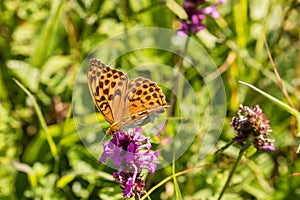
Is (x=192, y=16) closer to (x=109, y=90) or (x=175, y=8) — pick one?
(x=175, y=8)

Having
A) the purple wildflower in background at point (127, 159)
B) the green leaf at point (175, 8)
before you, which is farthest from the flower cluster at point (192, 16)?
the purple wildflower in background at point (127, 159)

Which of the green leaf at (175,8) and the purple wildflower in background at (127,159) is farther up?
the green leaf at (175,8)

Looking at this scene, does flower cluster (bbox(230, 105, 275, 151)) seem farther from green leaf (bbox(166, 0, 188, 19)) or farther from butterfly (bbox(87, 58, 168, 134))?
green leaf (bbox(166, 0, 188, 19))

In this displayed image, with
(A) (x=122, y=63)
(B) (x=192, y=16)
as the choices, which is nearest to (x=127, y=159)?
(B) (x=192, y=16)

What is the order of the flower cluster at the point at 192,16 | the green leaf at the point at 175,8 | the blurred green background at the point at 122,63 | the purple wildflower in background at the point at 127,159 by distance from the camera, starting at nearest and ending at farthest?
the purple wildflower in background at the point at 127,159 < the flower cluster at the point at 192,16 < the blurred green background at the point at 122,63 < the green leaf at the point at 175,8

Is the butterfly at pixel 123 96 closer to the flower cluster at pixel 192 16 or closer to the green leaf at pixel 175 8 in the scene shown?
the flower cluster at pixel 192 16

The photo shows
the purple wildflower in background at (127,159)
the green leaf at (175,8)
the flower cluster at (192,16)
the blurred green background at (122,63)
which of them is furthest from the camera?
the green leaf at (175,8)
